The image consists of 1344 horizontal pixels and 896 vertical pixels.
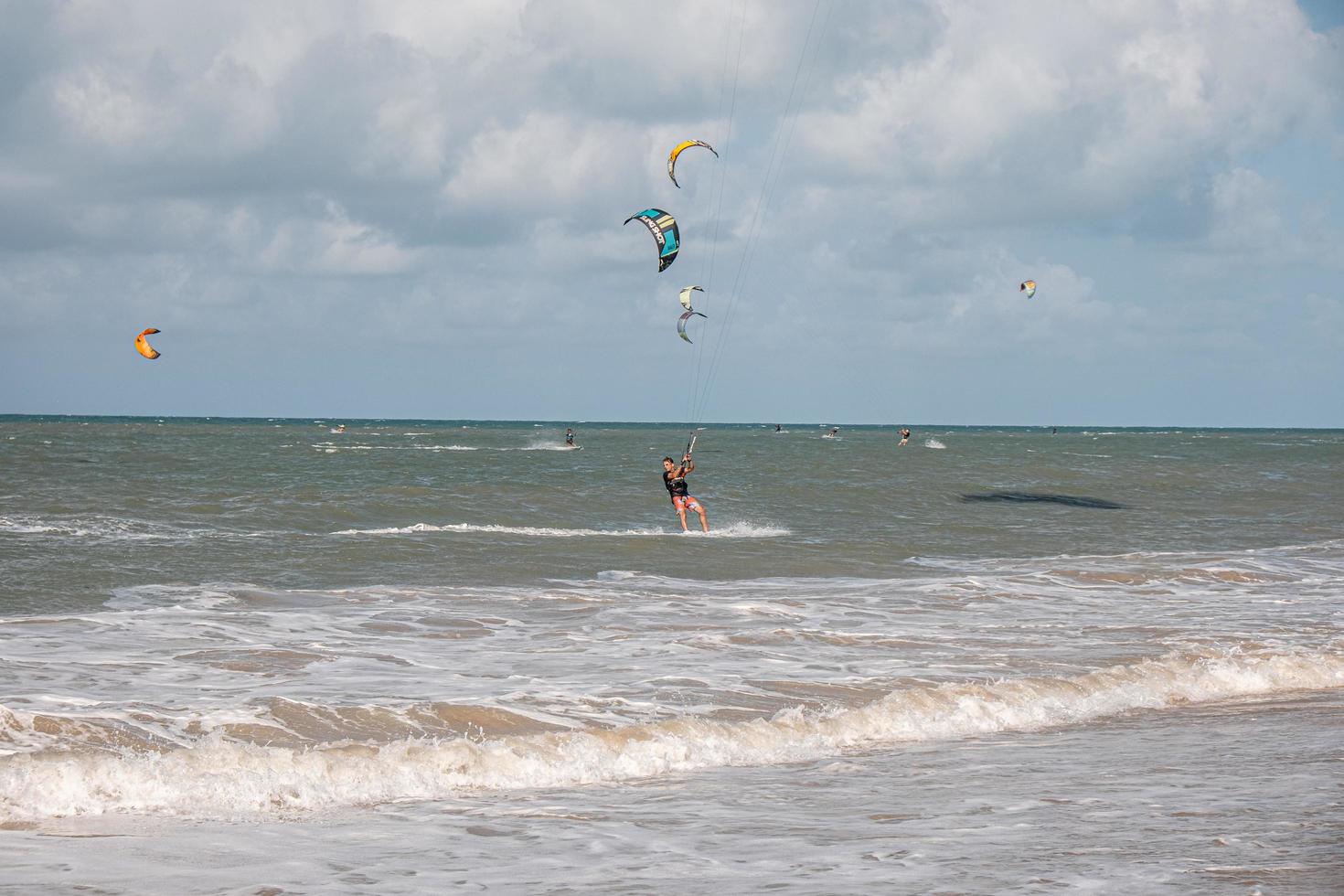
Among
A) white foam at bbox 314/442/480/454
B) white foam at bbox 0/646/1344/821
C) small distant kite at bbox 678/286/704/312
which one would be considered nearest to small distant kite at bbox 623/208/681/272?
small distant kite at bbox 678/286/704/312

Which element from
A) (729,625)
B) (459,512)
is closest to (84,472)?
(459,512)

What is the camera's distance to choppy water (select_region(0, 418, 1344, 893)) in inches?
204

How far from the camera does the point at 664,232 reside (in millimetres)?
21047

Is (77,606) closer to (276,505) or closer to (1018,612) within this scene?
(1018,612)

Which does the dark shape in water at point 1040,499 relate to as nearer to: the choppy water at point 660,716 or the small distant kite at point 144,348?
the choppy water at point 660,716

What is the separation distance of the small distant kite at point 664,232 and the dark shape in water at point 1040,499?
13823 millimetres

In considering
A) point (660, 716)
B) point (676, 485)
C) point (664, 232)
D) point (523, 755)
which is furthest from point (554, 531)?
point (523, 755)

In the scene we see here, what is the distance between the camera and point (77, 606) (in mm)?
12492

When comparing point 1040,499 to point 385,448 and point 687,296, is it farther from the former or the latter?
point 385,448

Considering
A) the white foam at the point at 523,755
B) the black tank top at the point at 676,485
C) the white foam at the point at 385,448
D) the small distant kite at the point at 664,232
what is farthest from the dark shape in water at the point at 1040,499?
the white foam at the point at 385,448

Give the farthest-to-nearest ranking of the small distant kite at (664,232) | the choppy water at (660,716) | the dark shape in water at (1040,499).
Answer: the dark shape in water at (1040,499), the small distant kite at (664,232), the choppy water at (660,716)

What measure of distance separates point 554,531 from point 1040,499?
1578cm

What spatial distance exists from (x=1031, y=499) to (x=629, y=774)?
2793cm

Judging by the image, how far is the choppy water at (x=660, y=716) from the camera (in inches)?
204
